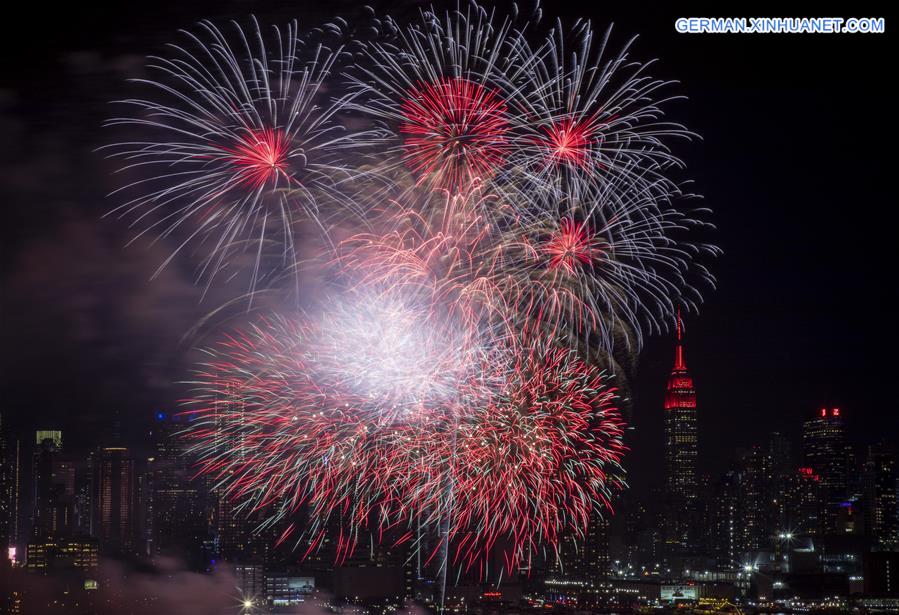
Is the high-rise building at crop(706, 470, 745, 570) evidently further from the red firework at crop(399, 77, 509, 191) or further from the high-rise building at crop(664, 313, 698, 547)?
the red firework at crop(399, 77, 509, 191)

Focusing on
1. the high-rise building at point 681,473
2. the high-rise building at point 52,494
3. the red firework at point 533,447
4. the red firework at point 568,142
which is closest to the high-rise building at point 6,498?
the high-rise building at point 52,494

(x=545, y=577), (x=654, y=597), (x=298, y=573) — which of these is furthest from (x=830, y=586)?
(x=298, y=573)

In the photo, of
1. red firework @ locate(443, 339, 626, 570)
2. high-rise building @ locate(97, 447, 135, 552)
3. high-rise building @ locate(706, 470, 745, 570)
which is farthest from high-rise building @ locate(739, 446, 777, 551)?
red firework @ locate(443, 339, 626, 570)

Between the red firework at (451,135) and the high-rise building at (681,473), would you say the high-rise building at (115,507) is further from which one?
the high-rise building at (681,473)

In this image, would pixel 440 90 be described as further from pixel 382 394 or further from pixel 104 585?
pixel 104 585

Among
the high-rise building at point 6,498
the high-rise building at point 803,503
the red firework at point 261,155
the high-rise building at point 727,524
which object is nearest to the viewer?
the red firework at point 261,155
